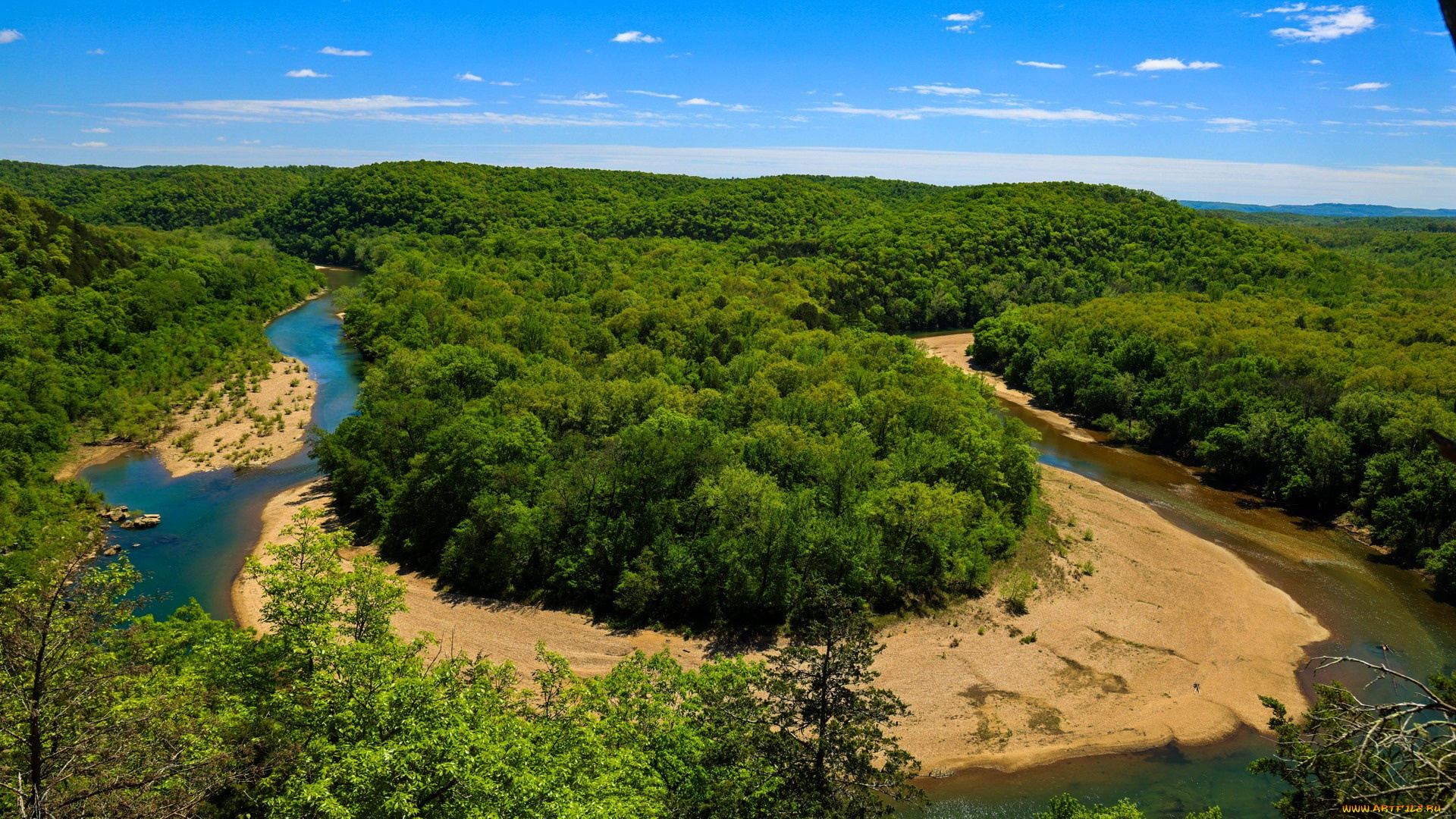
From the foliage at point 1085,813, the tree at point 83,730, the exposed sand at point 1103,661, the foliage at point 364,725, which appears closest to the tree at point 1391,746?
the foliage at point 364,725

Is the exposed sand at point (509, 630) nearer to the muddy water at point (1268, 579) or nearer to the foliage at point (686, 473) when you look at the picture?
the foliage at point (686, 473)

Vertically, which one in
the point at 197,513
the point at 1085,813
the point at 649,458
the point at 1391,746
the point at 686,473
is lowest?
the point at 197,513

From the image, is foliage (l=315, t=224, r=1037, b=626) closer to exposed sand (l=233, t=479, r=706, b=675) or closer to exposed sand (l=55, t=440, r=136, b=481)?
exposed sand (l=233, t=479, r=706, b=675)

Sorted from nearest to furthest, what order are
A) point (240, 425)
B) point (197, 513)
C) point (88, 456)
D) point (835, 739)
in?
point (835, 739), point (197, 513), point (88, 456), point (240, 425)

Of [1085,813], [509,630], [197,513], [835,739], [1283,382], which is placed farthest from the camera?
[1283,382]

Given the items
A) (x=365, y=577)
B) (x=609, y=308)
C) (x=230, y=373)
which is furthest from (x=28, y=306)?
(x=365, y=577)

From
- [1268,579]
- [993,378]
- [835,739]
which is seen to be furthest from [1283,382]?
[835,739]

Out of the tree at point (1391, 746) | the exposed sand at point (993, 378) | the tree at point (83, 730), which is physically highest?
the tree at point (1391, 746)

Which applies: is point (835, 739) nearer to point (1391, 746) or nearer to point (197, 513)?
point (1391, 746)
